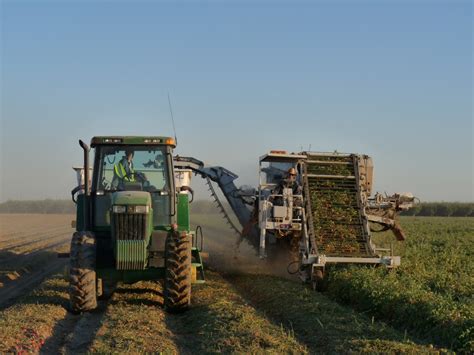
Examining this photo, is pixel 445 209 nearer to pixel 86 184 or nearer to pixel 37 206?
pixel 86 184

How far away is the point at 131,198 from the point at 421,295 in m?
4.99

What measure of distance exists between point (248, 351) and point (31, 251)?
1893 cm

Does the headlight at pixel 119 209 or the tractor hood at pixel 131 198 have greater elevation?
the tractor hood at pixel 131 198

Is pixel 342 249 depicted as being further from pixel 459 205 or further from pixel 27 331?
pixel 459 205

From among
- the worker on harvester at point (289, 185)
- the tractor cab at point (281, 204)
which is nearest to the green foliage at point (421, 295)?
the tractor cab at point (281, 204)

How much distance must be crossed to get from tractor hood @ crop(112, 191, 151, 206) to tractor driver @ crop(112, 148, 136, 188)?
0.73m

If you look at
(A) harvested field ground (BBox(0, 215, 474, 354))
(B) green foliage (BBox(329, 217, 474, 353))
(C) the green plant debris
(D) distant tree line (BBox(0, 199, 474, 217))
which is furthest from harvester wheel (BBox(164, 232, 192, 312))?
(D) distant tree line (BBox(0, 199, 474, 217))

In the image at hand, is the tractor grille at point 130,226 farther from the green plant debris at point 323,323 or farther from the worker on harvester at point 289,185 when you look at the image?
the worker on harvester at point 289,185

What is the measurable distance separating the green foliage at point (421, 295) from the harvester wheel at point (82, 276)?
464 centimetres

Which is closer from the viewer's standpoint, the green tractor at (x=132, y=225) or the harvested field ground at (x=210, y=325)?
the harvested field ground at (x=210, y=325)

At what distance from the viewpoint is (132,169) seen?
39.0ft

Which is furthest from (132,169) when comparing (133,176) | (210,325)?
(210,325)

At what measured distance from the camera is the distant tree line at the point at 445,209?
249 feet

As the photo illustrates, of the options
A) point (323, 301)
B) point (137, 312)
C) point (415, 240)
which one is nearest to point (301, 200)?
point (323, 301)
